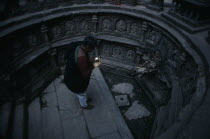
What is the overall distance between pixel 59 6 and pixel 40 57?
2.07 metres

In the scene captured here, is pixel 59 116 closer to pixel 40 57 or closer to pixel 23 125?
pixel 23 125

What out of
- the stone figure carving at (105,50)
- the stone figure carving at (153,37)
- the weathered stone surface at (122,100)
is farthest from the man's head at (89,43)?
the stone figure carving at (105,50)

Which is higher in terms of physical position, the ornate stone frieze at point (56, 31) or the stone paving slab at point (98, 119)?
the ornate stone frieze at point (56, 31)

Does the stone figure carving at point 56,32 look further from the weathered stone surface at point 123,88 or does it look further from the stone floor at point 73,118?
the weathered stone surface at point 123,88

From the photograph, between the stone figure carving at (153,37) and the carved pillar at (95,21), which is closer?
the stone figure carving at (153,37)

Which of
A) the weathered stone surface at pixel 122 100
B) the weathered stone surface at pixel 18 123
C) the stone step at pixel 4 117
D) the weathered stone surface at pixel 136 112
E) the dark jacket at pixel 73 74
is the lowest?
the weathered stone surface at pixel 136 112

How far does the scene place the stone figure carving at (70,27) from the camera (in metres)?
6.68

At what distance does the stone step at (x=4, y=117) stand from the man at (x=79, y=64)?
1.79m

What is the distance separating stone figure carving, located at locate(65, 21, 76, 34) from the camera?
668 centimetres

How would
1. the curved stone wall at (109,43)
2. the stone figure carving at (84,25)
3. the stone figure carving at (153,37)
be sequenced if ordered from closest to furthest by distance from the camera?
1. the curved stone wall at (109,43)
2. the stone figure carving at (153,37)
3. the stone figure carving at (84,25)

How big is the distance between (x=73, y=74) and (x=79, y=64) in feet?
1.30

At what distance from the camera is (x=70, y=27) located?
6.78m

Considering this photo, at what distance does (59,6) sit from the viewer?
21.4 ft

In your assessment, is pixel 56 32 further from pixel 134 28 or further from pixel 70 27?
pixel 134 28
